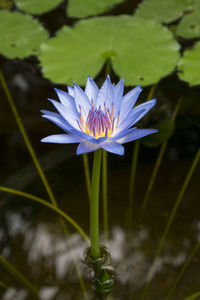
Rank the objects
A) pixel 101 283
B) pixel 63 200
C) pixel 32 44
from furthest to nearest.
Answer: pixel 32 44
pixel 63 200
pixel 101 283

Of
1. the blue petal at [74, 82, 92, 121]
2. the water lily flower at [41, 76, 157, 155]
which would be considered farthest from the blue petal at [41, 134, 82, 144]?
the blue petal at [74, 82, 92, 121]

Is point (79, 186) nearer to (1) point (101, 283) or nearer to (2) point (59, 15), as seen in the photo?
(1) point (101, 283)

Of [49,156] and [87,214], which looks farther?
[49,156]

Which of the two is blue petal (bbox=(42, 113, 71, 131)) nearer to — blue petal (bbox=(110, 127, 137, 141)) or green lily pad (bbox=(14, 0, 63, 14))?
blue petal (bbox=(110, 127, 137, 141))

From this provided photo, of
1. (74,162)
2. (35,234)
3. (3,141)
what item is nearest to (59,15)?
(3,141)

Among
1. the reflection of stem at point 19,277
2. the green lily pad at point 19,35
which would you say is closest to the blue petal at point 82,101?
the reflection of stem at point 19,277

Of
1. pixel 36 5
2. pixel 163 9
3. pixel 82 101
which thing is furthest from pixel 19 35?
pixel 82 101

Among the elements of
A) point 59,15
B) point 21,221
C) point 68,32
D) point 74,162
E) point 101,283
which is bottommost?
point 101,283
